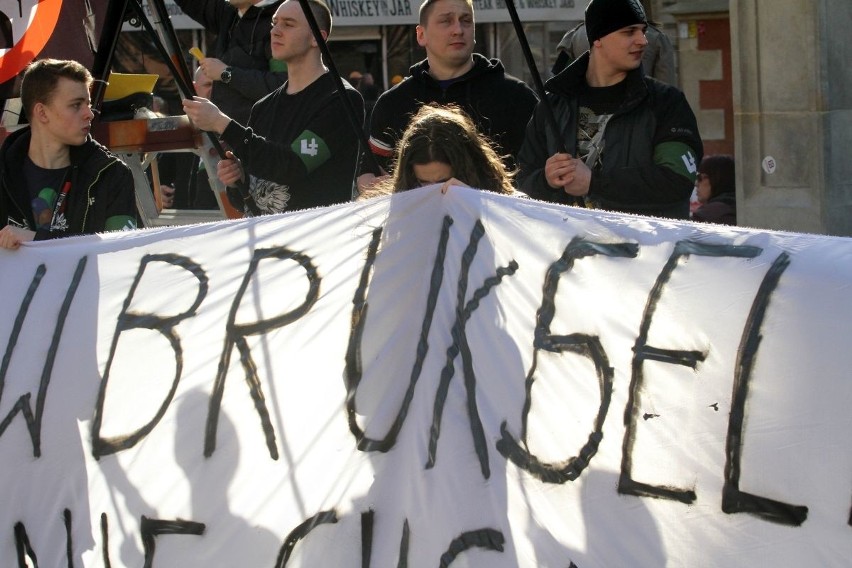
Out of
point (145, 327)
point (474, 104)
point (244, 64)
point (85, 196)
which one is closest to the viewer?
point (145, 327)

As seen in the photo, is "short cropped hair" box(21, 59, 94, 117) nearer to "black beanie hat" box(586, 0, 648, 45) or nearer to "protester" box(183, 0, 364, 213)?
"protester" box(183, 0, 364, 213)

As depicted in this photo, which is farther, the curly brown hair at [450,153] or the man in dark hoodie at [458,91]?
the man in dark hoodie at [458,91]

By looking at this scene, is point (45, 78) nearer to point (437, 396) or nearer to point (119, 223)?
point (119, 223)

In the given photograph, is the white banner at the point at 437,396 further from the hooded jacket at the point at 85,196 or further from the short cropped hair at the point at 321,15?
the short cropped hair at the point at 321,15

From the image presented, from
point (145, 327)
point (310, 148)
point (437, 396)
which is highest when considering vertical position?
point (310, 148)

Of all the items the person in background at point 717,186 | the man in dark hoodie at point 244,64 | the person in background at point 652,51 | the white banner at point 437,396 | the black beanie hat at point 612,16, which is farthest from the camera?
the person in background at point 717,186

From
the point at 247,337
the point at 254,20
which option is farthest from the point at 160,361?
the point at 254,20

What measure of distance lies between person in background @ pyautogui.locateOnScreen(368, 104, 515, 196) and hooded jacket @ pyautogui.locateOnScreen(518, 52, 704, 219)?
65 centimetres

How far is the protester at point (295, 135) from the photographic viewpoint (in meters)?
4.79

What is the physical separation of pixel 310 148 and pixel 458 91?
55 cm

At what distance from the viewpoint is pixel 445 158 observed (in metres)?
3.61

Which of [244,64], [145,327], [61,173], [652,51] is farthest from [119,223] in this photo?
[652,51]

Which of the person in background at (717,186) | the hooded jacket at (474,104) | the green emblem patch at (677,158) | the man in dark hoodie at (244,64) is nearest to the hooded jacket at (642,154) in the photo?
the green emblem patch at (677,158)

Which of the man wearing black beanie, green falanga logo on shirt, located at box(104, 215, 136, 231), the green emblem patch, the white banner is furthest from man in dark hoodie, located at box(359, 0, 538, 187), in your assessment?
the white banner
